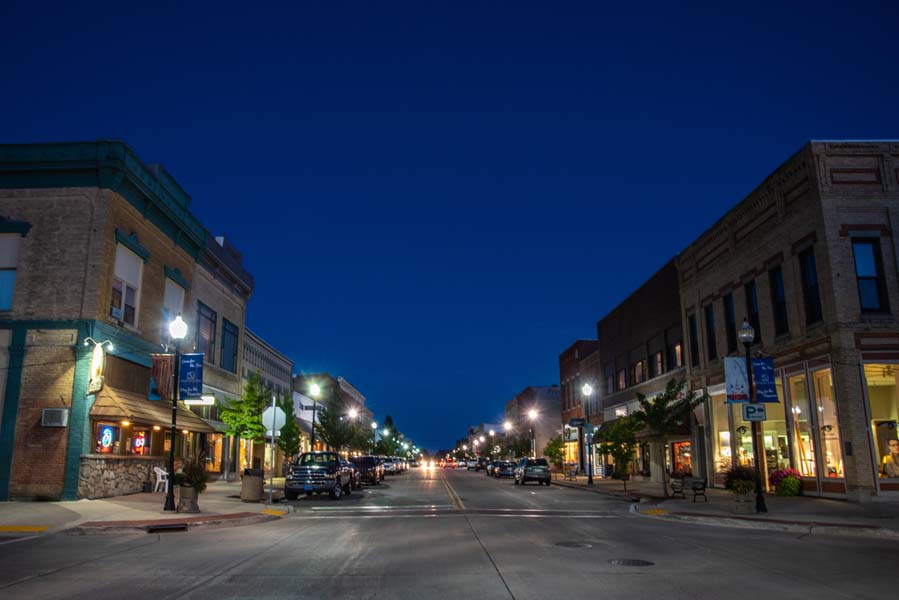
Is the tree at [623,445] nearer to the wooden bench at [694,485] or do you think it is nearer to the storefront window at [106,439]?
the wooden bench at [694,485]

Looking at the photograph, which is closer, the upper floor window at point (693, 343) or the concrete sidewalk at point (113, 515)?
the concrete sidewalk at point (113, 515)

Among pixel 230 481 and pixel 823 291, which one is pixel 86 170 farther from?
pixel 823 291

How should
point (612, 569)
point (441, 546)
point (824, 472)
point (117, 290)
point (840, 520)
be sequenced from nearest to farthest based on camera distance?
point (612, 569)
point (441, 546)
point (840, 520)
point (824, 472)
point (117, 290)

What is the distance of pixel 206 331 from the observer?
38.1 metres

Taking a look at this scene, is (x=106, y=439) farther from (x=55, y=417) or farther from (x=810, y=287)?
(x=810, y=287)

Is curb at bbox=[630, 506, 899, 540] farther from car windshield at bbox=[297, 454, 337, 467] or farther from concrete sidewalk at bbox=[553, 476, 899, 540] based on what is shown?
car windshield at bbox=[297, 454, 337, 467]

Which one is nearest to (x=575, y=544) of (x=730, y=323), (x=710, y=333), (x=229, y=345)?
(x=730, y=323)

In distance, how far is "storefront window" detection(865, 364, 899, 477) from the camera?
76.7 ft

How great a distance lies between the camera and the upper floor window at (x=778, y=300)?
28.2 metres

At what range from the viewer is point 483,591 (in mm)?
9336

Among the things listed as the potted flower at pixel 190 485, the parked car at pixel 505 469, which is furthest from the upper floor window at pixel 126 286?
the parked car at pixel 505 469

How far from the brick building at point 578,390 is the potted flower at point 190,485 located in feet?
131

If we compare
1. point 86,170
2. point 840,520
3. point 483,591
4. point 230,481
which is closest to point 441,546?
point 483,591

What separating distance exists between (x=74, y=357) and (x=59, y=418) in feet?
6.57
